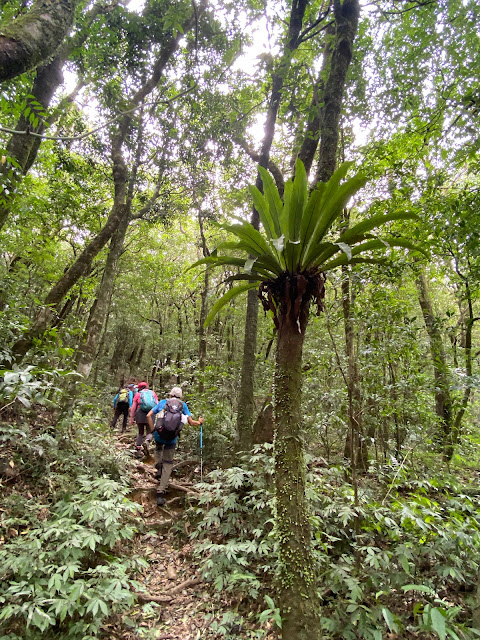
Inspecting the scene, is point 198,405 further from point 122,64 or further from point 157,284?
point 157,284

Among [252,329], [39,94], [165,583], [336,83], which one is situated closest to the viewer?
[336,83]

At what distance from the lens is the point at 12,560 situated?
252cm

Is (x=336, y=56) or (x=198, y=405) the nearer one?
(x=336, y=56)

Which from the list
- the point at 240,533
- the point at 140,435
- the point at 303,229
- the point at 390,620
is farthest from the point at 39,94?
the point at 390,620

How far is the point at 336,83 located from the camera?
3020 millimetres

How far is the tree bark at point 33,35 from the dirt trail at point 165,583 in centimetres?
462

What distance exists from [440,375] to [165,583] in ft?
15.8

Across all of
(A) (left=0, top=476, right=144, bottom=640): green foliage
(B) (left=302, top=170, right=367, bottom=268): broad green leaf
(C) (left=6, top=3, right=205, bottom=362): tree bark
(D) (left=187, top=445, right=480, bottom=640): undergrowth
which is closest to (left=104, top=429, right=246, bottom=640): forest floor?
(D) (left=187, top=445, right=480, bottom=640): undergrowth

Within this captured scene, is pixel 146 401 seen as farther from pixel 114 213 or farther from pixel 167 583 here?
pixel 114 213

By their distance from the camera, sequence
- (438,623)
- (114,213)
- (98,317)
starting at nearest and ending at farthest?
1. (438,623)
2. (98,317)
3. (114,213)

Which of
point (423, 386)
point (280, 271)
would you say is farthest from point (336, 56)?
point (423, 386)

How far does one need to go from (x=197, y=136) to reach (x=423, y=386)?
7.09 metres

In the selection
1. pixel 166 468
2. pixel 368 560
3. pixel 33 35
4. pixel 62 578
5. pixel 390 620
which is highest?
pixel 33 35

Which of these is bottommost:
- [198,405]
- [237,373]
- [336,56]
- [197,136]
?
[198,405]
